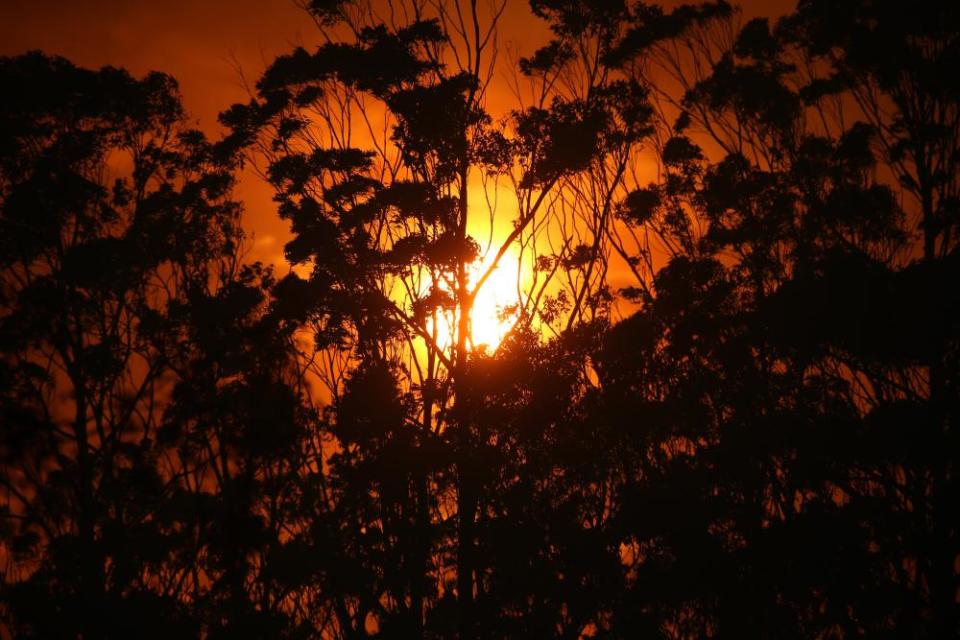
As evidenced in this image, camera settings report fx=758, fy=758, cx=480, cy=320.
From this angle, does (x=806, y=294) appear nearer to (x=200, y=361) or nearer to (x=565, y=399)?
(x=565, y=399)

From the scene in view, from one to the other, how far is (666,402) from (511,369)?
459 cm

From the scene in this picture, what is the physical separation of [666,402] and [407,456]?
20.9ft

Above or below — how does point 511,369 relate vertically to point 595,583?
above

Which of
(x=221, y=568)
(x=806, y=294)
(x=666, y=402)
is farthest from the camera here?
(x=221, y=568)

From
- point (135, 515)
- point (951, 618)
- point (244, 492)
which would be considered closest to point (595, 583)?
point (951, 618)

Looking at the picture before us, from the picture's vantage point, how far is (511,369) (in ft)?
49.6

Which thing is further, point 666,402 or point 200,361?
point 200,361

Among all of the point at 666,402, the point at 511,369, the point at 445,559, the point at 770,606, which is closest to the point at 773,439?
the point at 666,402

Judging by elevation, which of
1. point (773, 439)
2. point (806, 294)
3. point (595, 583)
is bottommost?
point (595, 583)

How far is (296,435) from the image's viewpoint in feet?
60.8

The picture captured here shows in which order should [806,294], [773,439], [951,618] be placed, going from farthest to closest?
[773,439] → [806,294] → [951,618]

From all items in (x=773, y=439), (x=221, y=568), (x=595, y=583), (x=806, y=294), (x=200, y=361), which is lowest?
(x=595, y=583)

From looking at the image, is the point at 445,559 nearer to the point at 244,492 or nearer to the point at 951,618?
the point at 244,492

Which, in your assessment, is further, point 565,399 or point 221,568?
point 221,568
